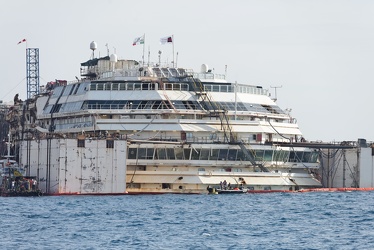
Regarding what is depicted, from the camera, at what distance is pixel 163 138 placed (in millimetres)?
129875

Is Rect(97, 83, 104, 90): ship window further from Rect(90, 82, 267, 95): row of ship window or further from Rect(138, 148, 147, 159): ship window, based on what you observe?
Rect(138, 148, 147, 159): ship window

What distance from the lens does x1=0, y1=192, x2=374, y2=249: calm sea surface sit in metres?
79.1

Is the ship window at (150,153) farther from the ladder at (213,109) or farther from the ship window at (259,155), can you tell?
the ship window at (259,155)

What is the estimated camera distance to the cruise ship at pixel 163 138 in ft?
401

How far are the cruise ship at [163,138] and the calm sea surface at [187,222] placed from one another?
4.40m

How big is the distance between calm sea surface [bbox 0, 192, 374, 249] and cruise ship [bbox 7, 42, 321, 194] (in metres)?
4.40

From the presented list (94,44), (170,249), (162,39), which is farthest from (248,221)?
(94,44)

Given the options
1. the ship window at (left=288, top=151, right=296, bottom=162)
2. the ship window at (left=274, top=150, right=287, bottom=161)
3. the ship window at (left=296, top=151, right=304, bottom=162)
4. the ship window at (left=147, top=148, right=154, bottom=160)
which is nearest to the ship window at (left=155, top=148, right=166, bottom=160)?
the ship window at (left=147, top=148, right=154, bottom=160)

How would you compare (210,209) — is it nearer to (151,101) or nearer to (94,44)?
(151,101)

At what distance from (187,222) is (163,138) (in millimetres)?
37976

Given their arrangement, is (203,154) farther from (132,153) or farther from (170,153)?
(132,153)

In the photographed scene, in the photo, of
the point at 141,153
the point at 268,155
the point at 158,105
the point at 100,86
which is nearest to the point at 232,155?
the point at 268,155

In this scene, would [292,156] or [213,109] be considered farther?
[292,156]

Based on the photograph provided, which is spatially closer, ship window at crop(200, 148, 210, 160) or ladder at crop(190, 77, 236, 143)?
ship window at crop(200, 148, 210, 160)
